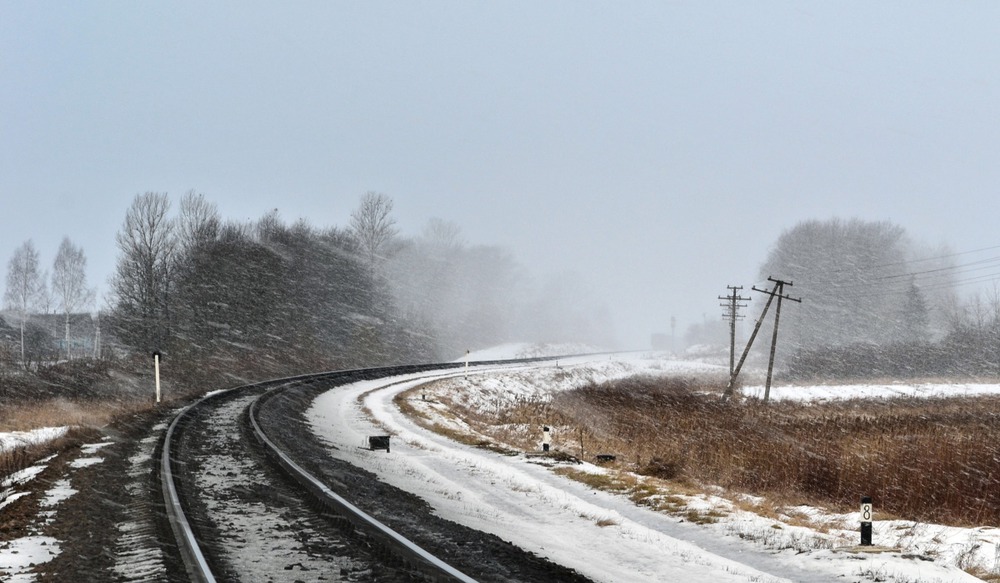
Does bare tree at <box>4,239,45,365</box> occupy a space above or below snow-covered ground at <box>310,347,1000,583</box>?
above

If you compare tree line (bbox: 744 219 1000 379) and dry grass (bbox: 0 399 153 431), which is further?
tree line (bbox: 744 219 1000 379)

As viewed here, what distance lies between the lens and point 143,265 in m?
49.4

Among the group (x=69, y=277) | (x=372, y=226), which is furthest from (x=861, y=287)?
(x=69, y=277)

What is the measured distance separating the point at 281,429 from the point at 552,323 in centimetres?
9944

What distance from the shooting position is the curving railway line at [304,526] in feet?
22.9

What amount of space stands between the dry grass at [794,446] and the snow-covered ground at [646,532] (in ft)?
4.31

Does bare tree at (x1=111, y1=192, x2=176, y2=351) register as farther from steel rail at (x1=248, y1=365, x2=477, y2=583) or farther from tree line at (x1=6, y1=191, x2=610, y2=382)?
steel rail at (x1=248, y1=365, x2=477, y2=583)

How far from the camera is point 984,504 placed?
11.6m

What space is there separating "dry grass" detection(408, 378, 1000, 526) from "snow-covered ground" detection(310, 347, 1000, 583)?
1.31m

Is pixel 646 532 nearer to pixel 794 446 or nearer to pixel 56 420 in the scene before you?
pixel 794 446

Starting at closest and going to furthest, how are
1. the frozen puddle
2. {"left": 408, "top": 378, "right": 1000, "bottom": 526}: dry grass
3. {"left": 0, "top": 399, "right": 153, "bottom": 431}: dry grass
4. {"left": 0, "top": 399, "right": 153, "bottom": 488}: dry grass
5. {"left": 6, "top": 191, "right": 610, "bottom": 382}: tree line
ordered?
the frozen puddle, {"left": 408, "top": 378, "right": 1000, "bottom": 526}: dry grass, {"left": 0, "top": 399, "right": 153, "bottom": 488}: dry grass, {"left": 0, "top": 399, "right": 153, "bottom": 431}: dry grass, {"left": 6, "top": 191, "right": 610, "bottom": 382}: tree line

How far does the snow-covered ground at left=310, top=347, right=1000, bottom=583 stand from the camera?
730 centimetres

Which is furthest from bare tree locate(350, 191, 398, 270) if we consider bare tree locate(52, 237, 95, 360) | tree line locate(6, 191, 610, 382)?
bare tree locate(52, 237, 95, 360)

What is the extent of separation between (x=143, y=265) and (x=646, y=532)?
159ft
